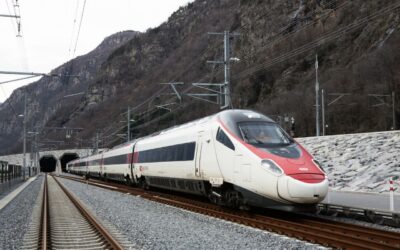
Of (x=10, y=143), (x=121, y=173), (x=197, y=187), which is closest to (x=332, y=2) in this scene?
(x=121, y=173)

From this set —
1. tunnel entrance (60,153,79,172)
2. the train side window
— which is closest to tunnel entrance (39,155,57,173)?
tunnel entrance (60,153,79,172)

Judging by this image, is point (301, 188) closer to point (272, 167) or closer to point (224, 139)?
point (272, 167)

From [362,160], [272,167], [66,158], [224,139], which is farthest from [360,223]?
[66,158]

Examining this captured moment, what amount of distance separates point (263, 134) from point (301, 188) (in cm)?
272

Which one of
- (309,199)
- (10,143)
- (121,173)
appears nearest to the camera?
(309,199)

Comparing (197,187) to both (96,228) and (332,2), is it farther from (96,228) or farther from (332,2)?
(332,2)

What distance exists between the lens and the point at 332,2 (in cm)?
8631

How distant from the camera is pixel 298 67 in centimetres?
8219

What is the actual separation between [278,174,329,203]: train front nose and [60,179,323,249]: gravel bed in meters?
1.22

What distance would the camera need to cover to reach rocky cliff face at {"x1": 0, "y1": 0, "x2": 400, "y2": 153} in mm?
59844

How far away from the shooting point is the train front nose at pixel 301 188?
11891 mm

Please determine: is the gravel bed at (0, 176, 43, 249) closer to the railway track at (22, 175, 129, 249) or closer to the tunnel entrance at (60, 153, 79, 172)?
the railway track at (22, 175, 129, 249)

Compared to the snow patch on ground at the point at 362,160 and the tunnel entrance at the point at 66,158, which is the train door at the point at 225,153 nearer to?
the snow patch on ground at the point at 362,160

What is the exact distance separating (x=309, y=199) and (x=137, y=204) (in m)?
8.82
